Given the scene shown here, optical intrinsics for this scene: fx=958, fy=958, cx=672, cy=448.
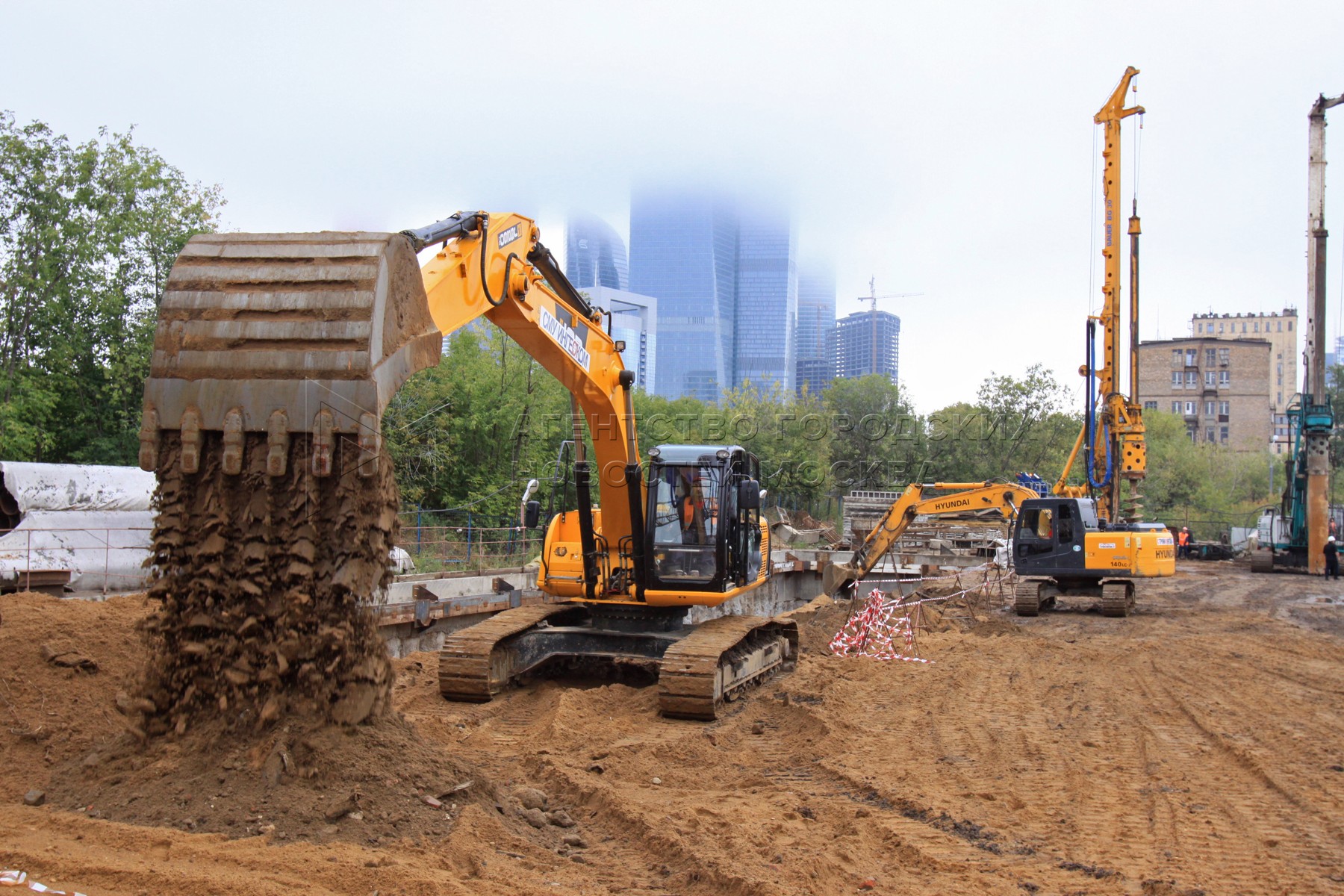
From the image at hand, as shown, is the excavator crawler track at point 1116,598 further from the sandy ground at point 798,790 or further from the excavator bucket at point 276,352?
the excavator bucket at point 276,352

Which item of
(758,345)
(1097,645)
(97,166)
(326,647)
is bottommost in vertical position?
(1097,645)

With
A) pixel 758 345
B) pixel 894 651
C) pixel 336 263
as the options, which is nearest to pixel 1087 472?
pixel 894 651

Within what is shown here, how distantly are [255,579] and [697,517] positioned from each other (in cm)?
514

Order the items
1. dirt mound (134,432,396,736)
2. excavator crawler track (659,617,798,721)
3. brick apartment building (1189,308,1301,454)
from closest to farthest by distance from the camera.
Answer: dirt mound (134,432,396,736)
excavator crawler track (659,617,798,721)
brick apartment building (1189,308,1301,454)

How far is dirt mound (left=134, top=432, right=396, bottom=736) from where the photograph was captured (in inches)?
195

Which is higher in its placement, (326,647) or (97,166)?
(97,166)

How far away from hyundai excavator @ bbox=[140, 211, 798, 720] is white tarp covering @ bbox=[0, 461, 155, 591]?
6597 mm

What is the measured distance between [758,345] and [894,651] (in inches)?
7160

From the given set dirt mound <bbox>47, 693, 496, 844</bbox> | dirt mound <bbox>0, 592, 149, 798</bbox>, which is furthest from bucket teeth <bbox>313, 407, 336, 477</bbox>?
dirt mound <bbox>0, 592, 149, 798</bbox>

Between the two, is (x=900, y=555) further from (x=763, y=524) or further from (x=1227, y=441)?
(x=1227, y=441)

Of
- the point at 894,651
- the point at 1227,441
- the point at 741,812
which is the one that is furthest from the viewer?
the point at 1227,441

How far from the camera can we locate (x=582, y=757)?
701 cm

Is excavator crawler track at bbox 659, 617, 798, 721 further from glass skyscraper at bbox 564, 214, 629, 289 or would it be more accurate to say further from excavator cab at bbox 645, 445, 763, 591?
glass skyscraper at bbox 564, 214, 629, 289

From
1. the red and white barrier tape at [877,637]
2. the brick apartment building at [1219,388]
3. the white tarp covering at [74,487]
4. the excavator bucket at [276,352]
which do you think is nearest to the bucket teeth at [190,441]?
the excavator bucket at [276,352]
